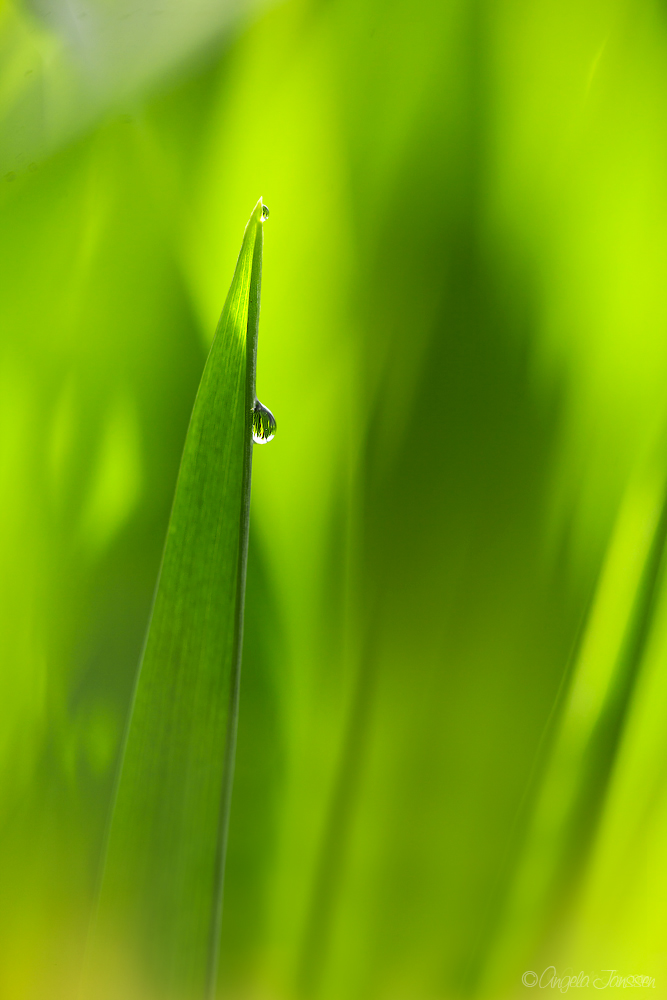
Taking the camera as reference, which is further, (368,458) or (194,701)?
(368,458)

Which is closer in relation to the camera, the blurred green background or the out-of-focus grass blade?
the out-of-focus grass blade

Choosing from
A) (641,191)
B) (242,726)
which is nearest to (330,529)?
(242,726)

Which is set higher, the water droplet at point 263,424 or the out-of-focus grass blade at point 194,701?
the water droplet at point 263,424

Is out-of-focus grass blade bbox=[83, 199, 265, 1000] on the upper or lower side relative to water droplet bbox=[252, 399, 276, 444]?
lower

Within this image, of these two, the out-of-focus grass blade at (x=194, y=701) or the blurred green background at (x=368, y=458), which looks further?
the blurred green background at (x=368, y=458)

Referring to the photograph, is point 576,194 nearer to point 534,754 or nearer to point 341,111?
point 341,111
